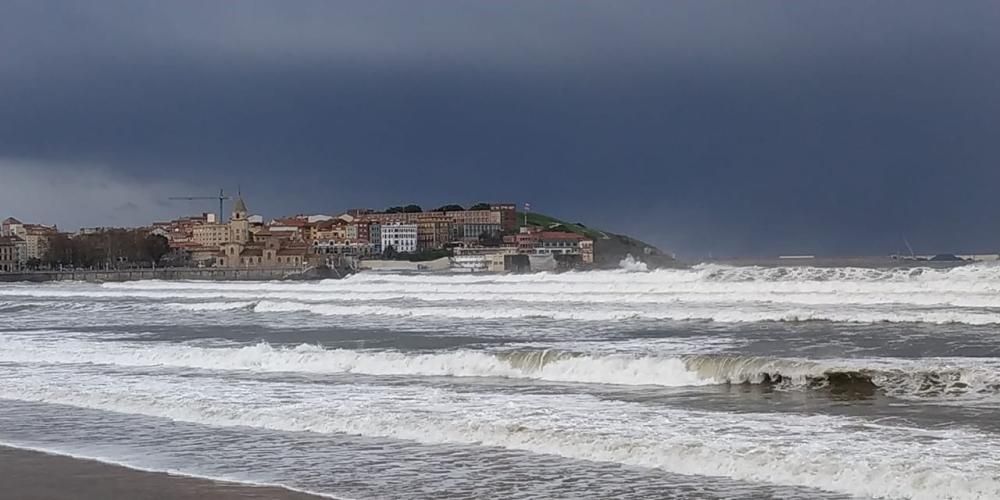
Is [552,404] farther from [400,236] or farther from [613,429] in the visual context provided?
[400,236]

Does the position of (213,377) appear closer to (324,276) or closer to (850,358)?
(850,358)

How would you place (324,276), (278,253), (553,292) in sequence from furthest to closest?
(278,253) < (324,276) < (553,292)

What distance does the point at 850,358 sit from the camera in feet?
59.2

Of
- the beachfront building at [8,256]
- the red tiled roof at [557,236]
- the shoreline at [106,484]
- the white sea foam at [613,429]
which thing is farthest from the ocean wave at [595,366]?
the beachfront building at [8,256]

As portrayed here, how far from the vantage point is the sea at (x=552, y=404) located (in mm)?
9453

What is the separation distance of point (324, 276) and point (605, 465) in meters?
102

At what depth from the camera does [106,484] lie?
9.59 metres

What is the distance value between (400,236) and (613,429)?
596 ft

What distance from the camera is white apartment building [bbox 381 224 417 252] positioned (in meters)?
190

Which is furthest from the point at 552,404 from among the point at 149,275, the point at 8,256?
the point at 8,256

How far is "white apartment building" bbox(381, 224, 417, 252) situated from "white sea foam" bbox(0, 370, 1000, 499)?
172 m

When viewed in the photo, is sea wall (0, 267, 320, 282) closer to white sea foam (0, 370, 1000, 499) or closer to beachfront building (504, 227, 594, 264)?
beachfront building (504, 227, 594, 264)

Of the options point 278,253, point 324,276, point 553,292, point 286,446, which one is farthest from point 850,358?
point 278,253

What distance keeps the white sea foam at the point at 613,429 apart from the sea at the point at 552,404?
3 centimetres
